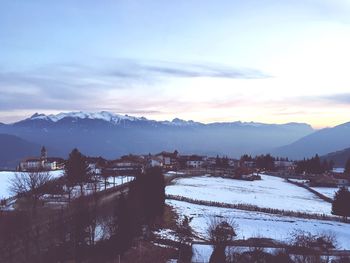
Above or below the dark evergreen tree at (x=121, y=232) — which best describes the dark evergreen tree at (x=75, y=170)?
above

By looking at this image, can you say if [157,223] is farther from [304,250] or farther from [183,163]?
[183,163]

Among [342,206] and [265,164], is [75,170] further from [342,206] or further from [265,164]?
[265,164]

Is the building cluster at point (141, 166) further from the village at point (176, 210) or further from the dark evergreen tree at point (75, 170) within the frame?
the village at point (176, 210)

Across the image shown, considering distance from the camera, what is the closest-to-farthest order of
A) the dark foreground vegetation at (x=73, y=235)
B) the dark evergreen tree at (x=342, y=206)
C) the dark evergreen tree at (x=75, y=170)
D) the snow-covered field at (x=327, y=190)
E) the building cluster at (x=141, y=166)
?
the dark foreground vegetation at (x=73, y=235)
the dark evergreen tree at (x=342, y=206)
the dark evergreen tree at (x=75, y=170)
the snow-covered field at (x=327, y=190)
the building cluster at (x=141, y=166)

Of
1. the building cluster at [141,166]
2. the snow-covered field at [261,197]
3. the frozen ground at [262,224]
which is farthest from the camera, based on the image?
the building cluster at [141,166]

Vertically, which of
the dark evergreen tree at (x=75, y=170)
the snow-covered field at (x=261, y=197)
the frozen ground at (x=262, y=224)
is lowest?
the frozen ground at (x=262, y=224)

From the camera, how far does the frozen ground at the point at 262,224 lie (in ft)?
159

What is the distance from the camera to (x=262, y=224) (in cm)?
5459

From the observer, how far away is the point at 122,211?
127 ft

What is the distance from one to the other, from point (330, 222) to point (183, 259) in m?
30.5

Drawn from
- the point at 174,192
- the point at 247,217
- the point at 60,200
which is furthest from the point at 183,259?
the point at 174,192

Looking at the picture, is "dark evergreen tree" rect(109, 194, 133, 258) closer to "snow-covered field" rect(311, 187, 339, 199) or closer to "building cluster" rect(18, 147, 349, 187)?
"building cluster" rect(18, 147, 349, 187)

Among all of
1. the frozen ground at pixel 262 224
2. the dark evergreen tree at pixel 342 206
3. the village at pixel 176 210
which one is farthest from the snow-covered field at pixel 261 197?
the frozen ground at pixel 262 224

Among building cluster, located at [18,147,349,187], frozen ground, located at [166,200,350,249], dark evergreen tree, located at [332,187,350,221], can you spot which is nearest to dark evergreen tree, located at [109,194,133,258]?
frozen ground, located at [166,200,350,249]
